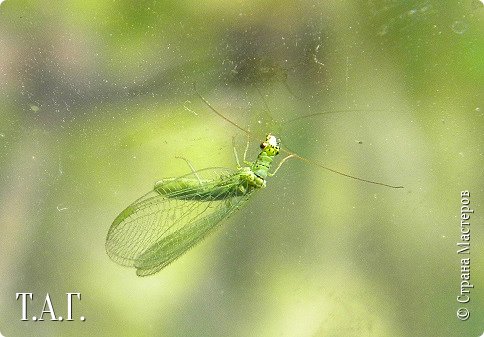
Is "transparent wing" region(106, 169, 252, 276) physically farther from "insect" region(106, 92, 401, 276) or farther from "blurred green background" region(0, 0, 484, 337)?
"blurred green background" region(0, 0, 484, 337)

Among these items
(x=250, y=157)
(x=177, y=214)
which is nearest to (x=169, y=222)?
(x=177, y=214)

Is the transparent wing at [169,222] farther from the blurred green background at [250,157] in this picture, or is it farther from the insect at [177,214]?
the blurred green background at [250,157]

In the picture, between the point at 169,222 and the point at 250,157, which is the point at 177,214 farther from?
the point at 250,157

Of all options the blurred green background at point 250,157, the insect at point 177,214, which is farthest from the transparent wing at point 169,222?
the blurred green background at point 250,157

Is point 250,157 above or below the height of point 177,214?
above

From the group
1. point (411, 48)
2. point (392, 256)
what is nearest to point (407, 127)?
point (411, 48)

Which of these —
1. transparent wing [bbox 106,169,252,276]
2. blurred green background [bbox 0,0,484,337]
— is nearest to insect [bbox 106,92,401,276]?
transparent wing [bbox 106,169,252,276]

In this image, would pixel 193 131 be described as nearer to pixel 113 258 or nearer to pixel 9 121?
pixel 113 258
